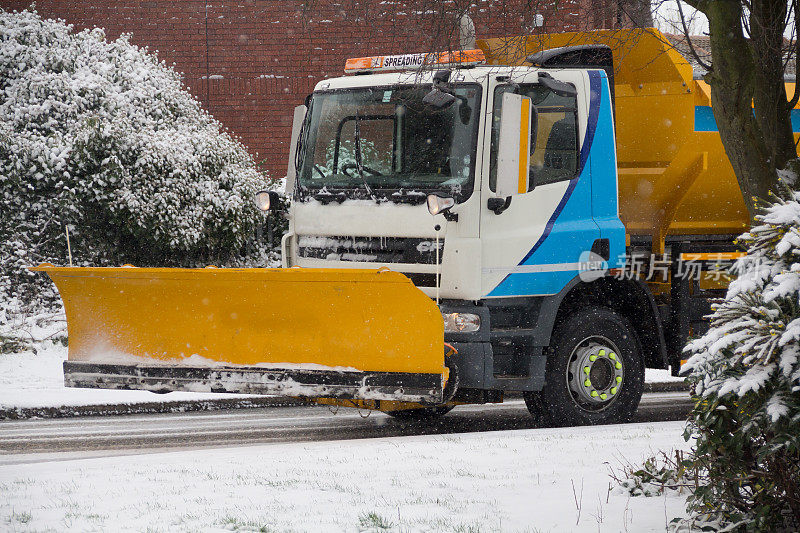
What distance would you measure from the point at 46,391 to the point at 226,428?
240cm

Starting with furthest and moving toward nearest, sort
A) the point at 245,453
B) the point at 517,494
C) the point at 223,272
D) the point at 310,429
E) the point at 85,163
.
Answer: the point at 85,163, the point at 310,429, the point at 223,272, the point at 245,453, the point at 517,494

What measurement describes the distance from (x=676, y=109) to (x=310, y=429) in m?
4.01

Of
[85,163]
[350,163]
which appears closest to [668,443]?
[350,163]

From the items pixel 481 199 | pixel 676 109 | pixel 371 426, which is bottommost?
pixel 371 426

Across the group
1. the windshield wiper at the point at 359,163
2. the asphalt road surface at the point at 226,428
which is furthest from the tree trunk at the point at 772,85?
the asphalt road surface at the point at 226,428

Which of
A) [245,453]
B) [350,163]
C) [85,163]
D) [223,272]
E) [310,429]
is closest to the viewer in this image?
[245,453]

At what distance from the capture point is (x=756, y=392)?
4.04 meters

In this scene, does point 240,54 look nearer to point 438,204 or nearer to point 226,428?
point 226,428

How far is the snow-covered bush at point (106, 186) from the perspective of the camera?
1405cm

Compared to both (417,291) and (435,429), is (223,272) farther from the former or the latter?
(435,429)

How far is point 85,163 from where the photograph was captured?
14094mm

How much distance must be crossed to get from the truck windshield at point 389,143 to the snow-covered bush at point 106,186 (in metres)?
5.64

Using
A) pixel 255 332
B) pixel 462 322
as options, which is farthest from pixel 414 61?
pixel 255 332

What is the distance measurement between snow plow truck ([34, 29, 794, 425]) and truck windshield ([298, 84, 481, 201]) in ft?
0.05
